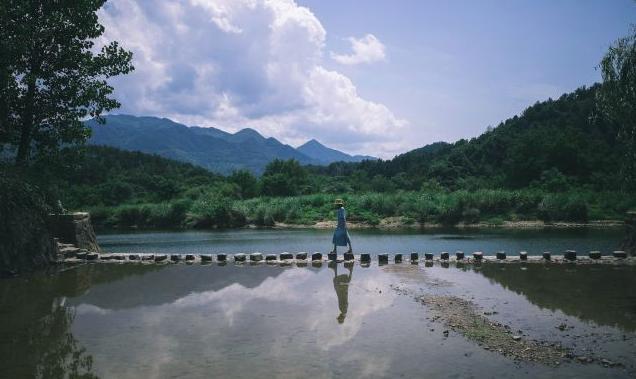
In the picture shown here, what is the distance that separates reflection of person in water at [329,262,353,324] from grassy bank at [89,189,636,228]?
28318 mm

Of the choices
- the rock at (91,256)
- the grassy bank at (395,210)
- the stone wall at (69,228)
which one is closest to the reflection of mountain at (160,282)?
the rock at (91,256)

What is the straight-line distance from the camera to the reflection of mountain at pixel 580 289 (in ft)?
33.8

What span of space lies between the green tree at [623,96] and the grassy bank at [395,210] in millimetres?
30206

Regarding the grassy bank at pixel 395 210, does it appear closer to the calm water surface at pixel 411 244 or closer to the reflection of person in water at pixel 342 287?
the calm water surface at pixel 411 244

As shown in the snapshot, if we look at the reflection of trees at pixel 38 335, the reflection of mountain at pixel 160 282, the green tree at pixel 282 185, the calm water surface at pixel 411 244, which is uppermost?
the green tree at pixel 282 185

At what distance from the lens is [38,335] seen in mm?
9523

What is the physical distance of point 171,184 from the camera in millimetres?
67250

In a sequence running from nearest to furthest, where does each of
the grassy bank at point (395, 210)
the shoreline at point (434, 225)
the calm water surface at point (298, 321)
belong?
the calm water surface at point (298, 321) → the shoreline at point (434, 225) → the grassy bank at point (395, 210)

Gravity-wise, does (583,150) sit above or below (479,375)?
above

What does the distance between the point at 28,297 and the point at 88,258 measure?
6.15 meters

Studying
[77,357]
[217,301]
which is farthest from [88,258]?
[77,357]

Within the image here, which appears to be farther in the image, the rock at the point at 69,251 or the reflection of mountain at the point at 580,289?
the rock at the point at 69,251

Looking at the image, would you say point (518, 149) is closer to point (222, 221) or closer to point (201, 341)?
point (222, 221)

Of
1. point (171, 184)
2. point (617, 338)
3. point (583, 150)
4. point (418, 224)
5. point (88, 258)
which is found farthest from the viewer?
point (171, 184)
